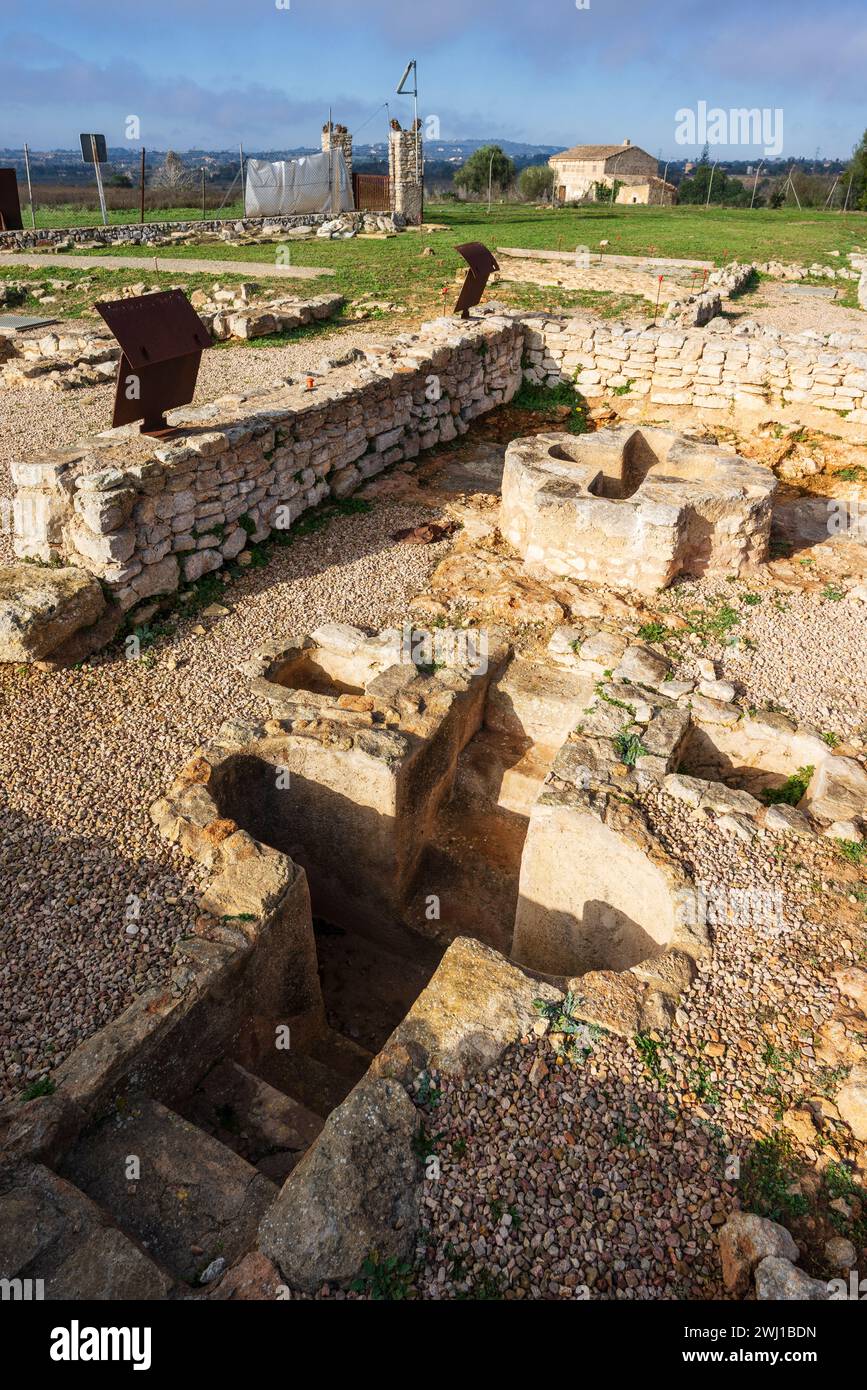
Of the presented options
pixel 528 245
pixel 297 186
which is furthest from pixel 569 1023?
pixel 297 186

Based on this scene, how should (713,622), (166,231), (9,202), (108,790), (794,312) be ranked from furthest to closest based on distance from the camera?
(166,231) → (9,202) → (794,312) → (713,622) → (108,790)

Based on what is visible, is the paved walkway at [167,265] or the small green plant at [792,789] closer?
the small green plant at [792,789]

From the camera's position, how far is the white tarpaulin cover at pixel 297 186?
1162 inches

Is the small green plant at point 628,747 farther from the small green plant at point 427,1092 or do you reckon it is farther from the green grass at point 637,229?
the green grass at point 637,229

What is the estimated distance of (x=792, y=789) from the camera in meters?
6.86

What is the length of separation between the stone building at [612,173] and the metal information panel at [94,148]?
31890mm

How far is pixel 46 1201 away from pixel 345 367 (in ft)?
35.9

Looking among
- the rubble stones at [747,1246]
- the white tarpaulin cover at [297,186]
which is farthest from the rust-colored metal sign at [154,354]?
the white tarpaulin cover at [297,186]

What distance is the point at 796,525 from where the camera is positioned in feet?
35.9

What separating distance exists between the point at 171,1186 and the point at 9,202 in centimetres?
2647

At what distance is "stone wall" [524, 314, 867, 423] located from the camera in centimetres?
1271

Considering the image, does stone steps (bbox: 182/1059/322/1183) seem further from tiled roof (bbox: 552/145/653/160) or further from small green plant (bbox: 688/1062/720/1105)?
tiled roof (bbox: 552/145/653/160)

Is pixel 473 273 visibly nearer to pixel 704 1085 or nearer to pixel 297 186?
pixel 704 1085
